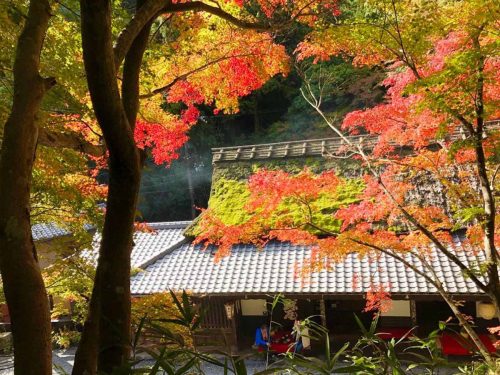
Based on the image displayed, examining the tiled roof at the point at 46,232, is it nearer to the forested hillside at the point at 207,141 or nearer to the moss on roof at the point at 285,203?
the forested hillside at the point at 207,141

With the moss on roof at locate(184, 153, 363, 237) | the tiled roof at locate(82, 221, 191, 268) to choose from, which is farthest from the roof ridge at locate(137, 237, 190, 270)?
the tiled roof at locate(82, 221, 191, 268)

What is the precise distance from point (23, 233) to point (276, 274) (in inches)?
296

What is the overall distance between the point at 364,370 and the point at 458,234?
8523 millimetres

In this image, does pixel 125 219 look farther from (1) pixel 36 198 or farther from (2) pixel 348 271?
(2) pixel 348 271

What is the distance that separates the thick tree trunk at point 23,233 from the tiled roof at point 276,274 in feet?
20.8

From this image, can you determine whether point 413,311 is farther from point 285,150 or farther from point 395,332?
point 285,150

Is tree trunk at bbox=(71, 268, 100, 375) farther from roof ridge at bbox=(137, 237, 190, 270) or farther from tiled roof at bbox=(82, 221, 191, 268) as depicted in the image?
tiled roof at bbox=(82, 221, 191, 268)

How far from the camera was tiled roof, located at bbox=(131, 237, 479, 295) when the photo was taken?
809 centimetres

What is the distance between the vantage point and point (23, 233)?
194 cm

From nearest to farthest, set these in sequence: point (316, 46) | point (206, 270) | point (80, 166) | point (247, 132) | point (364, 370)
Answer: point (364, 370) → point (80, 166) → point (316, 46) → point (206, 270) → point (247, 132)

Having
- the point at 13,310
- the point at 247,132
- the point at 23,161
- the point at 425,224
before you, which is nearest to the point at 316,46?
the point at 425,224

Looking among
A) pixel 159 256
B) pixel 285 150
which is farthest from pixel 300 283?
pixel 285 150

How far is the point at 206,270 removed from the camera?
9.61 metres

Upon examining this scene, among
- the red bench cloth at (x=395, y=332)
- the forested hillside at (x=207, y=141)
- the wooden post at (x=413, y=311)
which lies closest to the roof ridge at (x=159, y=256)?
the red bench cloth at (x=395, y=332)
